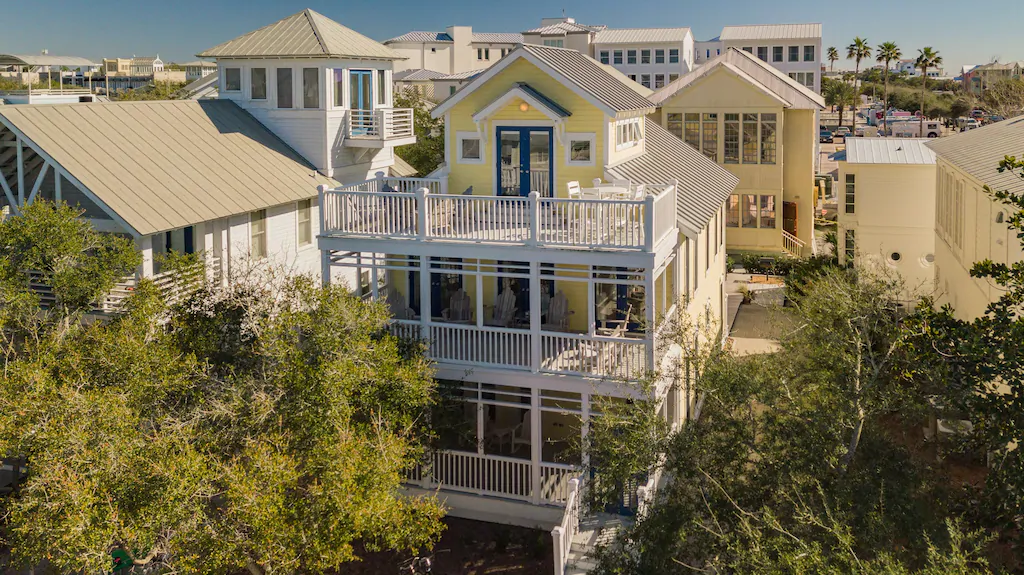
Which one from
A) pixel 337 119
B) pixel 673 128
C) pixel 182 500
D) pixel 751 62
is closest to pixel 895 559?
pixel 182 500

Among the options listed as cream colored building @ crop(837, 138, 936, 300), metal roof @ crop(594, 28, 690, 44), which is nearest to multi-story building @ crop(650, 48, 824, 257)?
cream colored building @ crop(837, 138, 936, 300)

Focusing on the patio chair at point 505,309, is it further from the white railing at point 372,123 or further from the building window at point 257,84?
the building window at point 257,84

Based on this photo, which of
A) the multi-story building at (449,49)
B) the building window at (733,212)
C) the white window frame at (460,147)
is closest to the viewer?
the white window frame at (460,147)

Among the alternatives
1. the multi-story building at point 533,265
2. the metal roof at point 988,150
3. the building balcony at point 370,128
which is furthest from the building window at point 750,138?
the multi-story building at point 533,265

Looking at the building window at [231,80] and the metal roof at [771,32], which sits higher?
the metal roof at [771,32]

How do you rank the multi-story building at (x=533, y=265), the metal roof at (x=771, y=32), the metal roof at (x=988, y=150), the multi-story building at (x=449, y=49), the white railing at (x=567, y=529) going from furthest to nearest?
1. the multi-story building at (x=449, y=49)
2. the metal roof at (x=771, y=32)
3. the metal roof at (x=988, y=150)
4. the multi-story building at (x=533, y=265)
5. the white railing at (x=567, y=529)

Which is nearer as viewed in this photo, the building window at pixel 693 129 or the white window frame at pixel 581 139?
the white window frame at pixel 581 139

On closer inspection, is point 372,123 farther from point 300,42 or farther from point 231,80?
point 231,80
